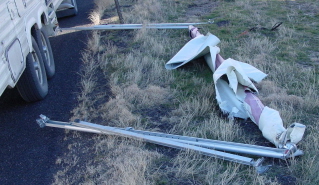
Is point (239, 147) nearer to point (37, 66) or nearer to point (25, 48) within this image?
point (25, 48)

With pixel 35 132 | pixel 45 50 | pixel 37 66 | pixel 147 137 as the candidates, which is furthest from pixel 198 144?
pixel 45 50

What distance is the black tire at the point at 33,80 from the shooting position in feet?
17.5

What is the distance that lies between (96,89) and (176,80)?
4.30 ft

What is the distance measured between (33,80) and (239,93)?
2.93 meters

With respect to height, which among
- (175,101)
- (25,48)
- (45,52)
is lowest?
(175,101)

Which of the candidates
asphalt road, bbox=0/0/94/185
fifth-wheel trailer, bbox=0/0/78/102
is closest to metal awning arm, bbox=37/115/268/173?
asphalt road, bbox=0/0/94/185

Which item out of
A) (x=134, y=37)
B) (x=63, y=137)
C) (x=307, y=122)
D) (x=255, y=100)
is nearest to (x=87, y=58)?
(x=134, y=37)

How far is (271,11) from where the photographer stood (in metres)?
9.92

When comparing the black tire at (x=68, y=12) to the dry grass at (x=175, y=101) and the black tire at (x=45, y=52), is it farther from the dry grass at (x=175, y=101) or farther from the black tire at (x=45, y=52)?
the black tire at (x=45, y=52)

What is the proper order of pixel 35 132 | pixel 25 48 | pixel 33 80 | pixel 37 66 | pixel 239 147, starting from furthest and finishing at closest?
pixel 37 66
pixel 33 80
pixel 25 48
pixel 35 132
pixel 239 147

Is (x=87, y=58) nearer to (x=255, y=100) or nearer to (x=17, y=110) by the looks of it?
(x=17, y=110)

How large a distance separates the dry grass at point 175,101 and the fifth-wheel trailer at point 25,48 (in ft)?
2.37

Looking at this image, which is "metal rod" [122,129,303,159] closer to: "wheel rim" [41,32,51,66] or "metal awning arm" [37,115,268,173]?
"metal awning arm" [37,115,268,173]

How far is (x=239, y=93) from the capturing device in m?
5.11
